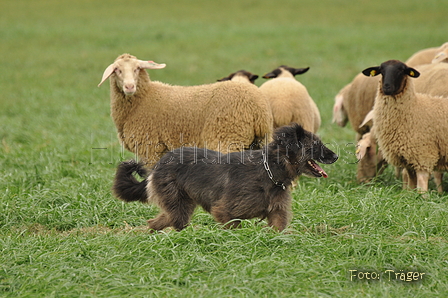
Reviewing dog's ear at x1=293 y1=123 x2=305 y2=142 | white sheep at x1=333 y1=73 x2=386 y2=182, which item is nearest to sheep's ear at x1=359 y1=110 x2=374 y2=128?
white sheep at x1=333 y1=73 x2=386 y2=182

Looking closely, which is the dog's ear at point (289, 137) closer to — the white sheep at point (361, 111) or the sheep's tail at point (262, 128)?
the sheep's tail at point (262, 128)

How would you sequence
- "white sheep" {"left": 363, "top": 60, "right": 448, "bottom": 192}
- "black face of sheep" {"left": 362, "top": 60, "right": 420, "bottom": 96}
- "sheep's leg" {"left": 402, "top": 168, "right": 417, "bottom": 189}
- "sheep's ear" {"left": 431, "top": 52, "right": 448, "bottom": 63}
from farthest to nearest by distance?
"sheep's ear" {"left": 431, "top": 52, "right": 448, "bottom": 63}
"sheep's leg" {"left": 402, "top": 168, "right": 417, "bottom": 189}
"black face of sheep" {"left": 362, "top": 60, "right": 420, "bottom": 96}
"white sheep" {"left": 363, "top": 60, "right": 448, "bottom": 192}

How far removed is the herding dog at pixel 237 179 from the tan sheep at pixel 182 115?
1768 mm

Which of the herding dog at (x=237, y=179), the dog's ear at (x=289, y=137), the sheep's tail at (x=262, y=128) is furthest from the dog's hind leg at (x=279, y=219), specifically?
the sheep's tail at (x=262, y=128)

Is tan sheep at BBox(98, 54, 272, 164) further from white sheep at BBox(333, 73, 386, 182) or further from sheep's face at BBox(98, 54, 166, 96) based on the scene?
white sheep at BBox(333, 73, 386, 182)

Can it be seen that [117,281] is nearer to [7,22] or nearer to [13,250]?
[13,250]

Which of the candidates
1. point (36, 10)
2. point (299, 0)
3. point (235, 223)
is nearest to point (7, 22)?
point (36, 10)

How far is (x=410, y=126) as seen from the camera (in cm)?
716

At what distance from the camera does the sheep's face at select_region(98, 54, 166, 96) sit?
24.3 feet

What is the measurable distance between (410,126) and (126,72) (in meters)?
3.66

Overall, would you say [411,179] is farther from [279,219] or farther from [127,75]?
[127,75]

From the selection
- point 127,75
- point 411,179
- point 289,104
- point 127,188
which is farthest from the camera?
point 289,104

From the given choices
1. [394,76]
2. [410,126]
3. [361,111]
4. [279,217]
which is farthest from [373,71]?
[279,217]

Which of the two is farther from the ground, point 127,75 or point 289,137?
point 127,75
